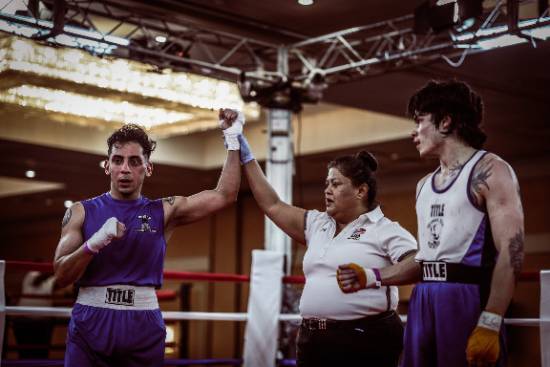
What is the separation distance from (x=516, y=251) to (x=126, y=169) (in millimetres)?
1404

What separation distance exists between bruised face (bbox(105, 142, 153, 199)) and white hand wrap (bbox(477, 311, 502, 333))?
1355 mm

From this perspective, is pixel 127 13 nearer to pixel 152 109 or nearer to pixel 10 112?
pixel 152 109

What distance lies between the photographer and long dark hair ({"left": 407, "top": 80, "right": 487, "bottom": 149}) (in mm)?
2443

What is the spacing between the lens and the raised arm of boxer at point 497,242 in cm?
215

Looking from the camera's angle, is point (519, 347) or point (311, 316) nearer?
point (311, 316)

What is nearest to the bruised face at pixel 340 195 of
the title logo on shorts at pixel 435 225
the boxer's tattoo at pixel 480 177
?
the title logo on shorts at pixel 435 225

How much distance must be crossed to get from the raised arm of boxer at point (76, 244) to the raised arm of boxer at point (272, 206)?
70cm

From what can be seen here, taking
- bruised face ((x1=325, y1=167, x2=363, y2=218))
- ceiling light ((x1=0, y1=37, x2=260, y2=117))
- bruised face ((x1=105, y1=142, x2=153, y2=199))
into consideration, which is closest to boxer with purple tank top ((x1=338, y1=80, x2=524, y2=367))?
bruised face ((x1=325, y1=167, x2=363, y2=218))

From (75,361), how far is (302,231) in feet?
3.29

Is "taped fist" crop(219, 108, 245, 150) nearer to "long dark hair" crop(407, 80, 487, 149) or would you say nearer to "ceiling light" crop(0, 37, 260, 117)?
"long dark hair" crop(407, 80, 487, 149)

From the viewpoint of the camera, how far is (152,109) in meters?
8.27

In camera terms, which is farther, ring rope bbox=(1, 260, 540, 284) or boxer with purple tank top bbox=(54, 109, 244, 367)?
ring rope bbox=(1, 260, 540, 284)

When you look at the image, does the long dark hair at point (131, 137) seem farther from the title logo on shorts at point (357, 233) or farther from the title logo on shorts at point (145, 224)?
the title logo on shorts at point (357, 233)

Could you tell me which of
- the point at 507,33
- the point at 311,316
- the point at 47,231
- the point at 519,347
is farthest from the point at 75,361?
the point at 47,231
